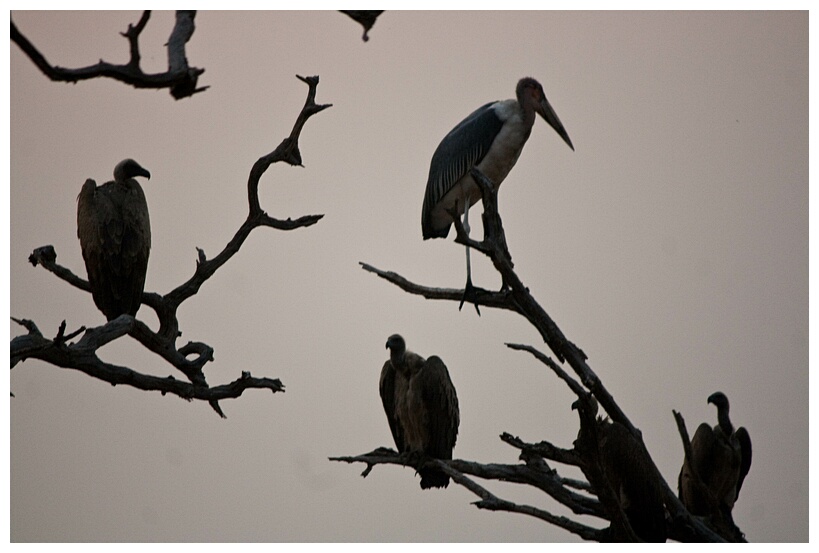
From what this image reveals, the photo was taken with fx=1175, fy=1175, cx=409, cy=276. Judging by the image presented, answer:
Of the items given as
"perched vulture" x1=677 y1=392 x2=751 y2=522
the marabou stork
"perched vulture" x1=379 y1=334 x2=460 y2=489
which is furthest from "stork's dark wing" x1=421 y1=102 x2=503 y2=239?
"perched vulture" x1=677 y1=392 x2=751 y2=522

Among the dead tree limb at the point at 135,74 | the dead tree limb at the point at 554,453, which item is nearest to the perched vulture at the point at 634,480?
the dead tree limb at the point at 554,453

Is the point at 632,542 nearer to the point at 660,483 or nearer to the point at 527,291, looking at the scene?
the point at 660,483

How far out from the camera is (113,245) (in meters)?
7.39

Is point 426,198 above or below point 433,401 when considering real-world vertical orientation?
above

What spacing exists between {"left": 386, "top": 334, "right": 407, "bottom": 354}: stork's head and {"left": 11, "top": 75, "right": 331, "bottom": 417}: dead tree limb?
147 cm

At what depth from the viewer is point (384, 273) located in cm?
702

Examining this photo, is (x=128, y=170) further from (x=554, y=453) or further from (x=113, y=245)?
(x=554, y=453)

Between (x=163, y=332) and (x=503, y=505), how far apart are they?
2.46m

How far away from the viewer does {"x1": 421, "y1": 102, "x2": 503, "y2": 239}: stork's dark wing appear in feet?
27.3

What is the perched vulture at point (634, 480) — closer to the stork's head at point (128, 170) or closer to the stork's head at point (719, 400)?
the stork's head at point (719, 400)

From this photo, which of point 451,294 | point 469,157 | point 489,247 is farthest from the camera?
point 469,157

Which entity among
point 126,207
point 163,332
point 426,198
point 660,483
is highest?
point 426,198

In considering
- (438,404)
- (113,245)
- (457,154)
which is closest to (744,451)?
(438,404)

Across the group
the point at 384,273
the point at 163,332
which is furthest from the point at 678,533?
the point at 163,332
